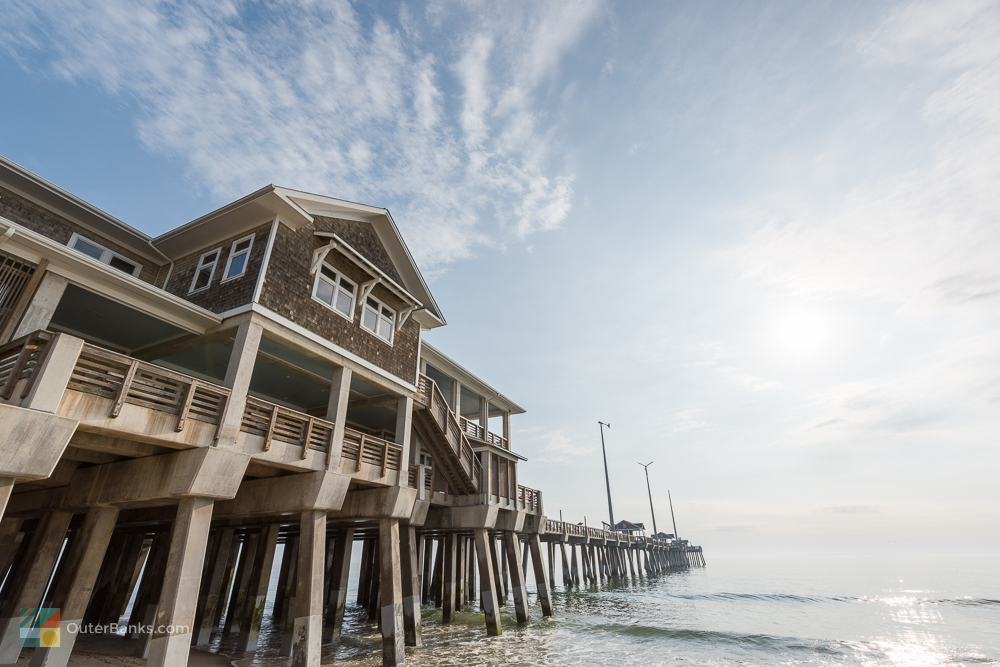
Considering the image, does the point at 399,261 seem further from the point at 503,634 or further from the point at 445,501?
the point at 503,634

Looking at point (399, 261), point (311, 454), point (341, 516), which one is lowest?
point (341, 516)

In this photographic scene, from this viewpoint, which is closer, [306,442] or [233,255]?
[306,442]

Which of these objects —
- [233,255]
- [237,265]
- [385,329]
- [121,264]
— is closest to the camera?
[237,265]

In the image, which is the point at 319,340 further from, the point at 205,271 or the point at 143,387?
the point at 143,387

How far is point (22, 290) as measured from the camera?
905 centimetres

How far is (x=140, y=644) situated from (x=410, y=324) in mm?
13136

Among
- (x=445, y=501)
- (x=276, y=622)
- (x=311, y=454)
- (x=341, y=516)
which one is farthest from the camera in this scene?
(x=276, y=622)

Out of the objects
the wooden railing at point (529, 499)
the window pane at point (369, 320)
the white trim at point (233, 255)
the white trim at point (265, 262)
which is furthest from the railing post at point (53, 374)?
the wooden railing at point (529, 499)

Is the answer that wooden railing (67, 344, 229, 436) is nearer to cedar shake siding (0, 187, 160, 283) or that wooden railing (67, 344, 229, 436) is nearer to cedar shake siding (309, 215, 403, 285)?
cedar shake siding (309, 215, 403, 285)

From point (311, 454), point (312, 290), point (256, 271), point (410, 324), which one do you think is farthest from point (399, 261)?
point (311, 454)

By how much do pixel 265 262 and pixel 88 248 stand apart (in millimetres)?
6161

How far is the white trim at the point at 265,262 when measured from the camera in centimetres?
1118

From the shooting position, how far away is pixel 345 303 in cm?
1424

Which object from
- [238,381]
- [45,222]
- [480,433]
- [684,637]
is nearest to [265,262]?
[238,381]
